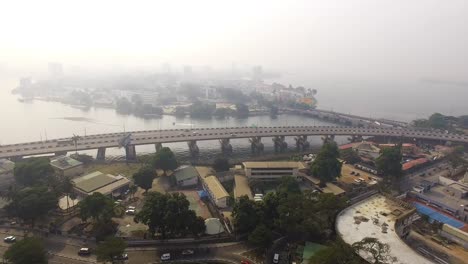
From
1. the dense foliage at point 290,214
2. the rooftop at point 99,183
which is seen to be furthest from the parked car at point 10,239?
the dense foliage at point 290,214

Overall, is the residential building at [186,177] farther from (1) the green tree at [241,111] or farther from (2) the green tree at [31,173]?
(1) the green tree at [241,111]

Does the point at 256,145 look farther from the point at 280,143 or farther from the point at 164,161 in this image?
the point at 164,161

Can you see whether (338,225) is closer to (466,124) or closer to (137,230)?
(137,230)

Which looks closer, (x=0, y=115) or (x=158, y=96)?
(x=0, y=115)

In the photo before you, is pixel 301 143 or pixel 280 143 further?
pixel 301 143

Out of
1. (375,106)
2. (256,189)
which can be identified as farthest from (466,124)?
(256,189)

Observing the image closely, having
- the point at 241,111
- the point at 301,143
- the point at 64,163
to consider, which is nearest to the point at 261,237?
the point at 64,163

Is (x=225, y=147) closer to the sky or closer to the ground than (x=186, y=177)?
closer to the ground
